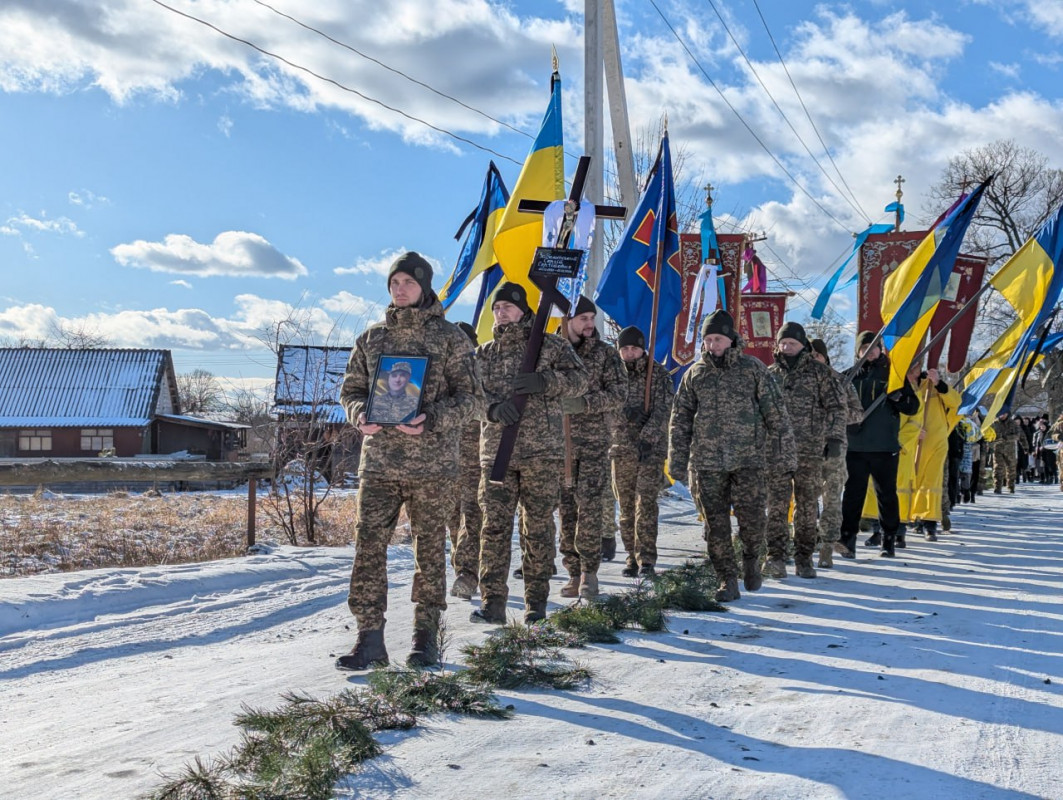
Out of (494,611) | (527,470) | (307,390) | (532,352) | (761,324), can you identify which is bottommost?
(494,611)

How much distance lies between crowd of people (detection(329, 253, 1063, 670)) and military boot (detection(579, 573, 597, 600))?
0.02 m

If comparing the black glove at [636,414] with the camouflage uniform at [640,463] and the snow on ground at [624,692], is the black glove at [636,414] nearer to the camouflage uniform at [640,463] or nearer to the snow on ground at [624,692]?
the camouflage uniform at [640,463]

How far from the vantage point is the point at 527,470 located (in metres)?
6.13

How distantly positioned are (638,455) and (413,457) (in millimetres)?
4002

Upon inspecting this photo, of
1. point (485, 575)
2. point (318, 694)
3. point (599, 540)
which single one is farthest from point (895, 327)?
point (318, 694)

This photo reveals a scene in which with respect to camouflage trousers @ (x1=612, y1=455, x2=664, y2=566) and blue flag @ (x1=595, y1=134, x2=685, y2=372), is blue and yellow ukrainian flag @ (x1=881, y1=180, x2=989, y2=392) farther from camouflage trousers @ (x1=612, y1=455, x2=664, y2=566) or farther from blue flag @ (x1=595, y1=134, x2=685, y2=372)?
camouflage trousers @ (x1=612, y1=455, x2=664, y2=566)

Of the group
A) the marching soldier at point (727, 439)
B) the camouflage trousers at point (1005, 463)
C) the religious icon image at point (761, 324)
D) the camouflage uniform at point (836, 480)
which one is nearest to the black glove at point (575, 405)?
the marching soldier at point (727, 439)

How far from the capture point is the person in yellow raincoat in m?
11.7

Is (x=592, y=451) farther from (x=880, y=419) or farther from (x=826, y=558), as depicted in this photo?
(x=880, y=419)

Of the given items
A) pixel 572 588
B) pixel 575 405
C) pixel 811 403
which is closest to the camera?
pixel 575 405

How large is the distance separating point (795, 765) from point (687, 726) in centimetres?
59

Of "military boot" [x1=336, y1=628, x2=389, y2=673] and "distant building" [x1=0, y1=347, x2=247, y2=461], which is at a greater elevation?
"distant building" [x1=0, y1=347, x2=247, y2=461]

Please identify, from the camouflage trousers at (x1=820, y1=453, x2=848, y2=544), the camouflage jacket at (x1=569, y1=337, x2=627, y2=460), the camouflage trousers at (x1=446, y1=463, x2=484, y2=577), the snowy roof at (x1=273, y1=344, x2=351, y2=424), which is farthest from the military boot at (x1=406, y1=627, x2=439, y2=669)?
the snowy roof at (x1=273, y1=344, x2=351, y2=424)

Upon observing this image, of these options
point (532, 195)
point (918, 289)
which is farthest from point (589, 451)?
point (918, 289)
